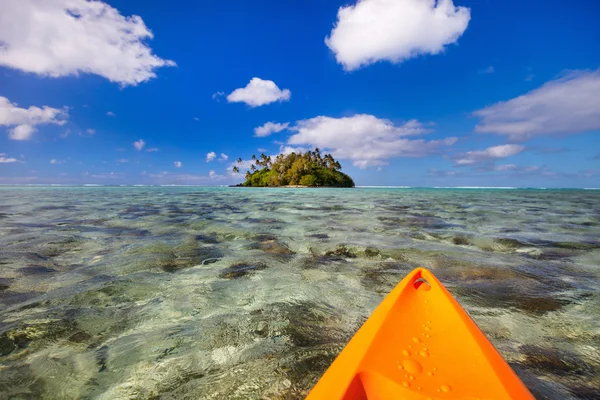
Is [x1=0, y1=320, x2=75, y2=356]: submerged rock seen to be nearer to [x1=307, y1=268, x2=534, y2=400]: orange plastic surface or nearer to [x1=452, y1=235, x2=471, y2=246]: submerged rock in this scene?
[x1=307, y1=268, x2=534, y2=400]: orange plastic surface

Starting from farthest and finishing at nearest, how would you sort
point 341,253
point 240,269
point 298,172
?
point 298,172, point 341,253, point 240,269

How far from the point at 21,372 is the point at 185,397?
132 centimetres

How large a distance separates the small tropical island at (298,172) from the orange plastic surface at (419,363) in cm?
9713

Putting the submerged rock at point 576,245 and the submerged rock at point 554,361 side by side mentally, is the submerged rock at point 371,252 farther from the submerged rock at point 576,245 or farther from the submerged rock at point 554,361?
the submerged rock at point 576,245

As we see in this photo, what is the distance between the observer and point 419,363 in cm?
166

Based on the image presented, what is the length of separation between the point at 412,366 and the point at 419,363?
7 cm

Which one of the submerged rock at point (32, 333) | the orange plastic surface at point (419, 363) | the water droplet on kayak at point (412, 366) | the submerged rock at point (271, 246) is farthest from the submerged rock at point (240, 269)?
the water droplet on kayak at point (412, 366)

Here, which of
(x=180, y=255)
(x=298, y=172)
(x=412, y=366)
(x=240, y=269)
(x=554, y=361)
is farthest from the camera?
(x=298, y=172)

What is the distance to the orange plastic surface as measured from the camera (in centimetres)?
141

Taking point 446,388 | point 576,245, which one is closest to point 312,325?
point 446,388

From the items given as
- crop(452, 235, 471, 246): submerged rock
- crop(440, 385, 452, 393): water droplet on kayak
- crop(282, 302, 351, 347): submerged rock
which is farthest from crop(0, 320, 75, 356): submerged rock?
crop(452, 235, 471, 246): submerged rock

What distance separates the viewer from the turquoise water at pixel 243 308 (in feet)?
6.43

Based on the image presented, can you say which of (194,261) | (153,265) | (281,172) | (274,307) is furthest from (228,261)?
(281,172)

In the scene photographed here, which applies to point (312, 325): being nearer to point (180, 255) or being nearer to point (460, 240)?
point (180, 255)
